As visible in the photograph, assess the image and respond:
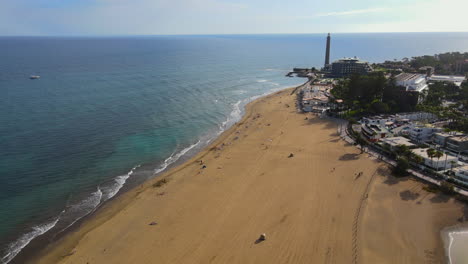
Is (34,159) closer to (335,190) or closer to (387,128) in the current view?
(335,190)

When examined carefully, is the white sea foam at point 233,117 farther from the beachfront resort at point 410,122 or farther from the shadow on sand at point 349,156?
the shadow on sand at point 349,156

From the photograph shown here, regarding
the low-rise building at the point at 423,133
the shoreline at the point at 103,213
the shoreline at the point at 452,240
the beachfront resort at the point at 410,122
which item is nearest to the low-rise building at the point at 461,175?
the beachfront resort at the point at 410,122

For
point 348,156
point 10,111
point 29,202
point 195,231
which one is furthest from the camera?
point 10,111

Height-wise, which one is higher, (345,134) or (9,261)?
(345,134)

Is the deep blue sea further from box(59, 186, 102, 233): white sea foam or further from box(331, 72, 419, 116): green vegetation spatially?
box(331, 72, 419, 116): green vegetation

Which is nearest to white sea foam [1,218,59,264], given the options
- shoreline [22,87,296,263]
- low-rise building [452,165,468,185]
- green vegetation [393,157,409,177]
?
shoreline [22,87,296,263]

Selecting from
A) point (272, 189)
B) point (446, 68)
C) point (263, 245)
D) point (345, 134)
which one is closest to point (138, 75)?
point (345, 134)

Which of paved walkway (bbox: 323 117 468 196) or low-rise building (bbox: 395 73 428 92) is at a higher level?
low-rise building (bbox: 395 73 428 92)
